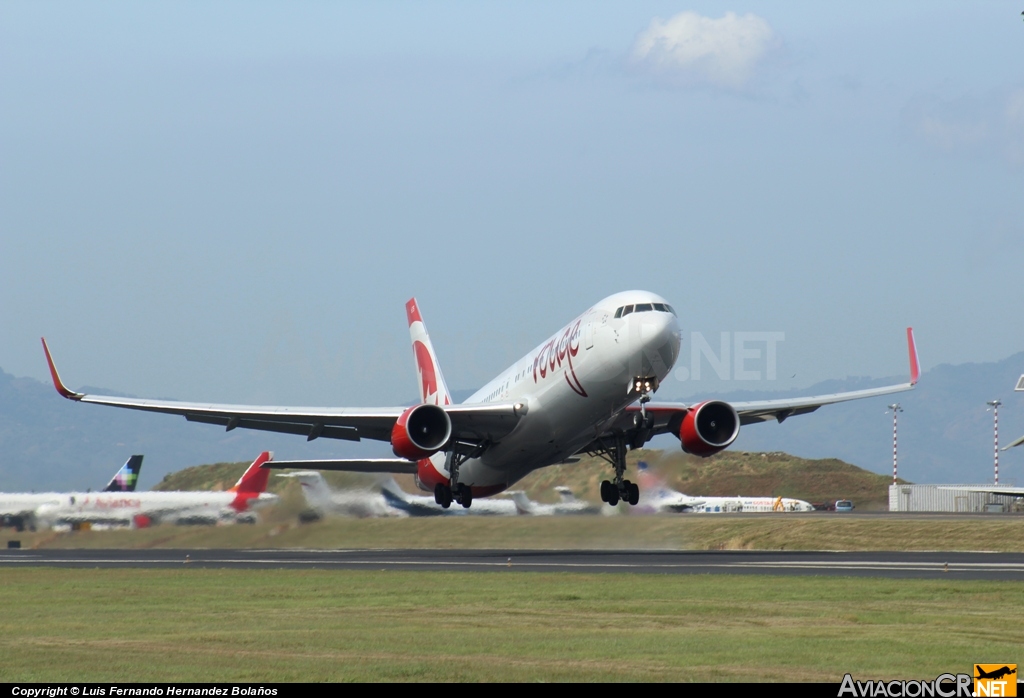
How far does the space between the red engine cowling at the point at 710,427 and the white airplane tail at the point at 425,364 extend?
43.1 ft

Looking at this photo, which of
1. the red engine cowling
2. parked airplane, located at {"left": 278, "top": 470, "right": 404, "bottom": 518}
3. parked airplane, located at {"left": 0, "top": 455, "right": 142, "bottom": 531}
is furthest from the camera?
parked airplane, located at {"left": 0, "top": 455, "right": 142, "bottom": 531}

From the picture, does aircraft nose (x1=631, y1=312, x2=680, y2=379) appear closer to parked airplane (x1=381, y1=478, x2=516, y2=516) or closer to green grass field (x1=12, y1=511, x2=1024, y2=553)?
green grass field (x1=12, y1=511, x2=1024, y2=553)

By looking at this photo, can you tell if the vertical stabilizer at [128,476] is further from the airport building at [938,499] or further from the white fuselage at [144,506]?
the airport building at [938,499]

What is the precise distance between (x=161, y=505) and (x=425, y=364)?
20.8m

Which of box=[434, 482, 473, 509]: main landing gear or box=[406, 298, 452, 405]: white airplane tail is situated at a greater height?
box=[406, 298, 452, 405]: white airplane tail

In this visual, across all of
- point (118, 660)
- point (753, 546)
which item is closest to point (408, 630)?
point (118, 660)

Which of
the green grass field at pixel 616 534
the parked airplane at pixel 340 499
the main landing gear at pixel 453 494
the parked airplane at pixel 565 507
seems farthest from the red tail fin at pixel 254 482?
the main landing gear at pixel 453 494

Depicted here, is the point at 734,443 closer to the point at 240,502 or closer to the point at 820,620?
the point at 820,620

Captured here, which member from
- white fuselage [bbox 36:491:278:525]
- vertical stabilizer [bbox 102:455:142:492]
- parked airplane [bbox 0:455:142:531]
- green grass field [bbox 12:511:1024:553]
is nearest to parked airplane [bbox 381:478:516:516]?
green grass field [bbox 12:511:1024:553]

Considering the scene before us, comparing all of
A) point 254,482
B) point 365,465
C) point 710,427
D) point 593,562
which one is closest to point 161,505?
point 254,482

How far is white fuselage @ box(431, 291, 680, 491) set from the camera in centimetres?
3353

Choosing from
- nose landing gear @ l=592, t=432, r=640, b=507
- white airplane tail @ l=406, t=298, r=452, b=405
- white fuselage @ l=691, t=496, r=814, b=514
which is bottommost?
white fuselage @ l=691, t=496, r=814, b=514

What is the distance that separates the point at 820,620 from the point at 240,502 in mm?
43819

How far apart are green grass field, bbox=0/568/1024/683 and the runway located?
3309mm
